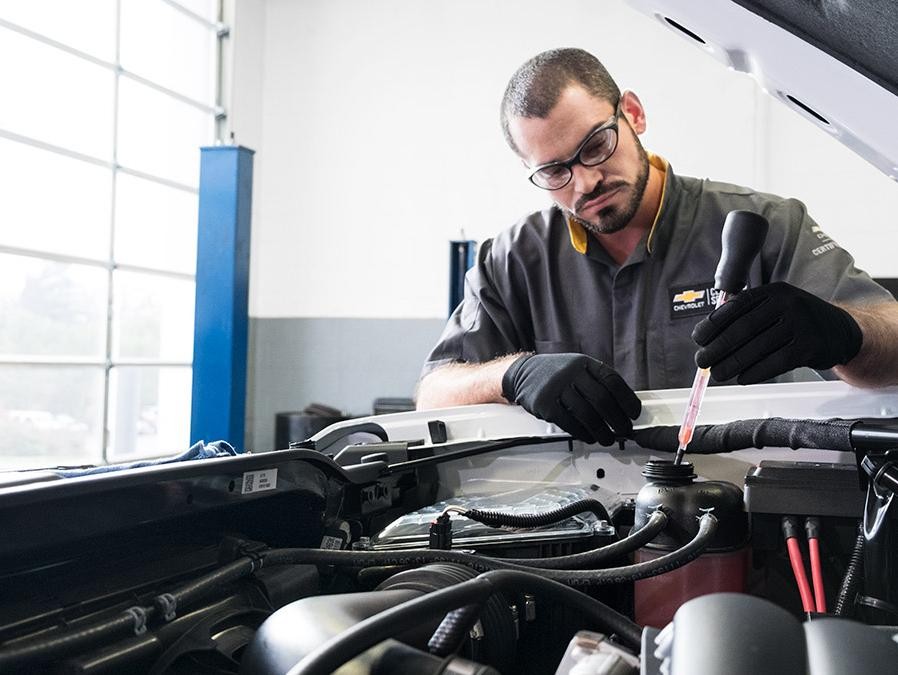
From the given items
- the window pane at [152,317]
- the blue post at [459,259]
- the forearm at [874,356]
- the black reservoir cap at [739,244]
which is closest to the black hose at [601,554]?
the black reservoir cap at [739,244]

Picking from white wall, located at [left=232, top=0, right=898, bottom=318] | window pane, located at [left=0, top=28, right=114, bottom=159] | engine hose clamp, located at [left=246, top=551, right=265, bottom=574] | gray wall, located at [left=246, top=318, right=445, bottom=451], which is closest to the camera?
engine hose clamp, located at [left=246, top=551, right=265, bottom=574]

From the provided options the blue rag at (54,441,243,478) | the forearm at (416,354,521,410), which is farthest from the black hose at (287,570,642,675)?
the forearm at (416,354,521,410)

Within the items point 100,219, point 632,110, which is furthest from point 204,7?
point 632,110

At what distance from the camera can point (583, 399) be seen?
1.15m

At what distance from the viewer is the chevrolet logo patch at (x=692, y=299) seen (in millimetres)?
1834

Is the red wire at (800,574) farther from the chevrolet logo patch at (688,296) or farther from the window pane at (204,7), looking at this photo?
the window pane at (204,7)

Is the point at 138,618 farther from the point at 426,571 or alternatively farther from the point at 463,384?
the point at 463,384

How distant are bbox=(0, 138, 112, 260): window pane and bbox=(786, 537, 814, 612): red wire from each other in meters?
4.30

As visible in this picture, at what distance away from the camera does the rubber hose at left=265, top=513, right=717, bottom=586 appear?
0.73 m

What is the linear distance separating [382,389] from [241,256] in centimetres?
130

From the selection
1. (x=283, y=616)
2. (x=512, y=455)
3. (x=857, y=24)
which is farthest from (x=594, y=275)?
(x=283, y=616)

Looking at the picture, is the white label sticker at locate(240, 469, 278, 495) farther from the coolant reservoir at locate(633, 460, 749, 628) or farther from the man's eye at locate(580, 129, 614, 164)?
the man's eye at locate(580, 129, 614, 164)

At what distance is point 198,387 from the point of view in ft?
16.9

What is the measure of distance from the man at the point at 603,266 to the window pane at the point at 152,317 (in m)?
3.61
